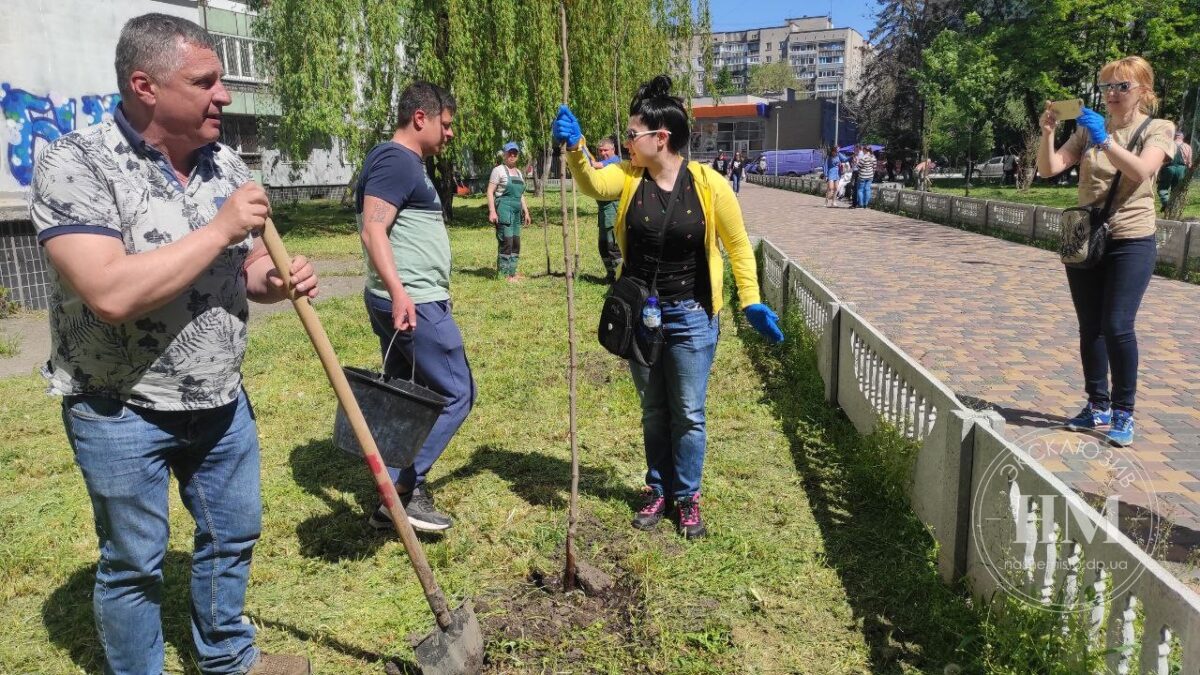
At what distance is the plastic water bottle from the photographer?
3561 mm

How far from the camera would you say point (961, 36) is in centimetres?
3712

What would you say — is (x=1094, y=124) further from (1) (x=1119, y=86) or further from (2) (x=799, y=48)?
(2) (x=799, y=48)

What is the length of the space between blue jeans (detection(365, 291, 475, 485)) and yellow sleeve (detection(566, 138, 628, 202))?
844mm

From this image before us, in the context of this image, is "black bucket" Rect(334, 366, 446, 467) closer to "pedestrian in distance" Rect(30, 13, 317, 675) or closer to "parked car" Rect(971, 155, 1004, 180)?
"pedestrian in distance" Rect(30, 13, 317, 675)

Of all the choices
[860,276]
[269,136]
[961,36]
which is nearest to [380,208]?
[860,276]

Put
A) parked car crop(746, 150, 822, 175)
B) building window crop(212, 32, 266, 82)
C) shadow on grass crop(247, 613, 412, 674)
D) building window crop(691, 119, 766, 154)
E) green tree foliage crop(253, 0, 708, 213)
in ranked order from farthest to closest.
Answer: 1. building window crop(691, 119, 766, 154)
2. parked car crop(746, 150, 822, 175)
3. building window crop(212, 32, 266, 82)
4. green tree foliage crop(253, 0, 708, 213)
5. shadow on grass crop(247, 613, 412, 674)

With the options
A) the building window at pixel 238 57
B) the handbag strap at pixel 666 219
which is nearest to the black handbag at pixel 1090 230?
the handbag strap at pixel 666 219

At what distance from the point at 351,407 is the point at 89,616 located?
5.93 ft

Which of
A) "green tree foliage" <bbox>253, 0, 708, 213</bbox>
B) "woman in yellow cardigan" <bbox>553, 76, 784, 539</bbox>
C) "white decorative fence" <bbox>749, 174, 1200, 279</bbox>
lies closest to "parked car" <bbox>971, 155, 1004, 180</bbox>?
"white decorative fence" <bbox>749, 174, 1200, 279</bbox>

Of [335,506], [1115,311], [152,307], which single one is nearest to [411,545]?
[152,307]

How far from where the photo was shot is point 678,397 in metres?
3.70

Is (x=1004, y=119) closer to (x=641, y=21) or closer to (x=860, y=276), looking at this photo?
(x=641, y=21)

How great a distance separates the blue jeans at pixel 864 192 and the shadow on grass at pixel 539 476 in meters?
22.1

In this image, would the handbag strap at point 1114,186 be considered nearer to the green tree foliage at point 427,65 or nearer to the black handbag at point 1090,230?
the black handbag at point 1090,230
